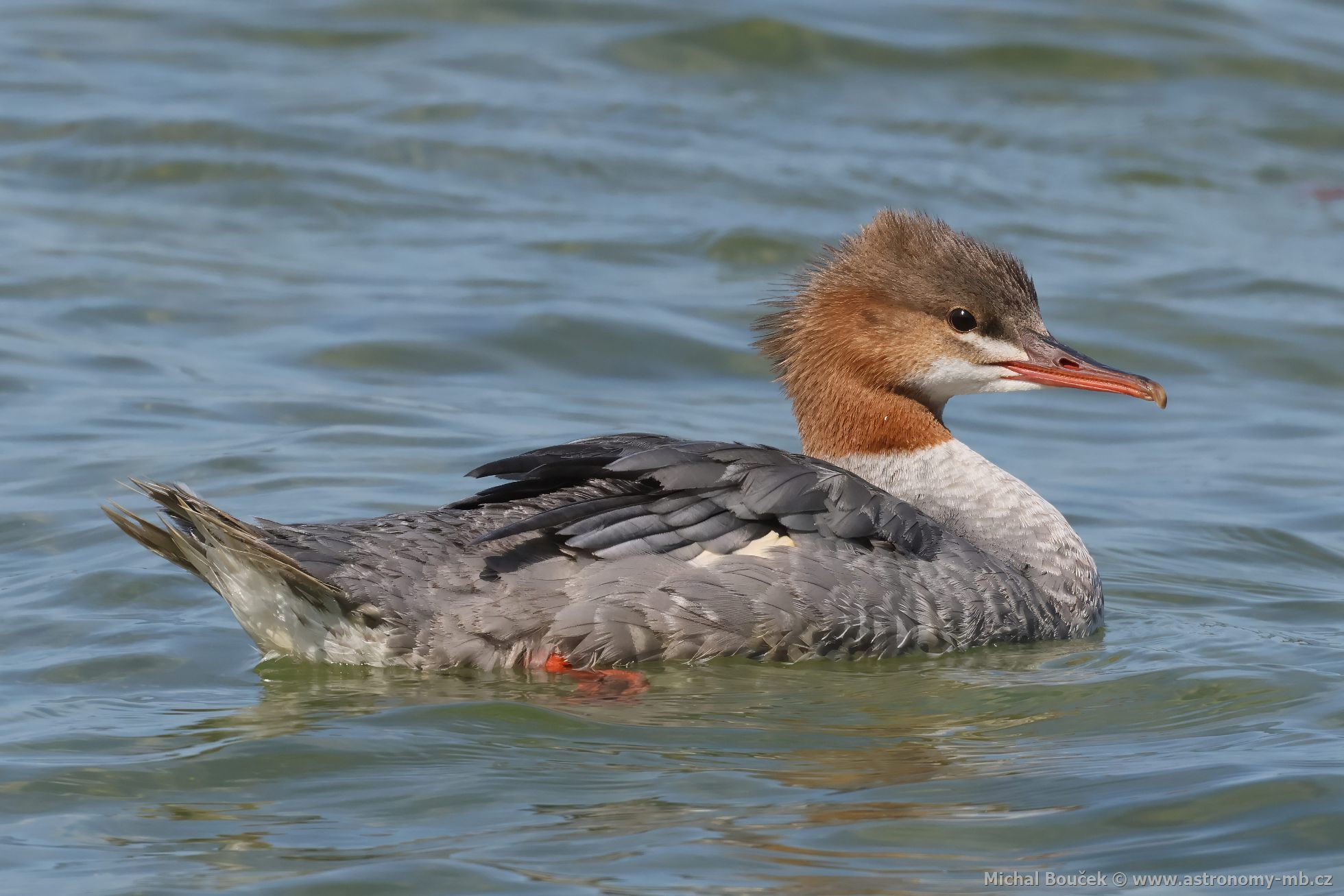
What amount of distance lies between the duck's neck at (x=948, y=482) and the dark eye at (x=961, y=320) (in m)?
0.31

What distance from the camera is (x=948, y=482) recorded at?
21.3 feet

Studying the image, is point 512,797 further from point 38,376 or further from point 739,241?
point 739,241

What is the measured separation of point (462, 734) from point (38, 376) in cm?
471

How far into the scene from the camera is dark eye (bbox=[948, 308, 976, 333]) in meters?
6.42

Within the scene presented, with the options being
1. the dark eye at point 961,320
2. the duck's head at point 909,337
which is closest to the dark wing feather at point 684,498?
Result: the duck's head at point 909,337

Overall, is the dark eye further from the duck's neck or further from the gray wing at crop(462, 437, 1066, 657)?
the gray wing at crop(462, 437, 1066, 657)

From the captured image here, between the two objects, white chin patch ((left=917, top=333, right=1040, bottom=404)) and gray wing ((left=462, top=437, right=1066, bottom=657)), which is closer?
gray wing ((left=462, top=437, right=1066, bottom=657))

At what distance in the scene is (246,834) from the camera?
4316mm

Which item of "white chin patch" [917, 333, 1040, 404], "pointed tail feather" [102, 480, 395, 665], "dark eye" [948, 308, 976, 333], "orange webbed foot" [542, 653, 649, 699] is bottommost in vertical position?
"orange webbed foot" [542, 653, 649, 699]

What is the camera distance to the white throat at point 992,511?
20.5 feet

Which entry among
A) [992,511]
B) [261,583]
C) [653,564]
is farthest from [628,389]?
[261,583]

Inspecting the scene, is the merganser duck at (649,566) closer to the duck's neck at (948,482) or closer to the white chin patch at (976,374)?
the duck's neck at (948,482)

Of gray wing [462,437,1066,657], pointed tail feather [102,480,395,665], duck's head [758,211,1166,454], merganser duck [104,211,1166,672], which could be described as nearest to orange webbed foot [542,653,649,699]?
merganser duck [104,211,1166,672]

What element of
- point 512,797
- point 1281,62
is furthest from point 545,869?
point 1281,62
